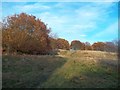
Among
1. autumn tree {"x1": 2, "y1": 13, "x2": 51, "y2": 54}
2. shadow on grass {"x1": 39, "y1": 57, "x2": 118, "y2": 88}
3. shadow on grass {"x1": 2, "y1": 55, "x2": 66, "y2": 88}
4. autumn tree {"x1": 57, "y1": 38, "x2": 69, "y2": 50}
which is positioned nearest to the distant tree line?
autumn tree {"x1": 2, "y1": 13, "x2": 51, "y2": 54}

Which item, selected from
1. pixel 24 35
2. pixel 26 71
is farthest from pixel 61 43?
pixel 26 71

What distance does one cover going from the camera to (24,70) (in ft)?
34.4

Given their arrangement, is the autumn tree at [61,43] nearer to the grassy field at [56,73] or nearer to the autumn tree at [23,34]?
the autumn tree at [23,34]

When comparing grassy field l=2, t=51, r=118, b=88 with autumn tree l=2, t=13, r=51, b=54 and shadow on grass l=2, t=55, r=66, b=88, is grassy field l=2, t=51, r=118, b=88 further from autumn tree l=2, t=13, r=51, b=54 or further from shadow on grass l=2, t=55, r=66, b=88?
autumn tree l=2, t=13, r=51, b=54

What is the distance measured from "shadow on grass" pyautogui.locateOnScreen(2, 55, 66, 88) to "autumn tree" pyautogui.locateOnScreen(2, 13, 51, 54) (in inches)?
212

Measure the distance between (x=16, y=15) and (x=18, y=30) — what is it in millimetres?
1395

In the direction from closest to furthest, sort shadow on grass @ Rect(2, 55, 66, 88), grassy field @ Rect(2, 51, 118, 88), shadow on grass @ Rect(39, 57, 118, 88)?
shadow on grass @ Rect(2, 55, 66, 88) → grassy field @ Rect(2, 51, 118, 88) → shadow on grass @ Rect(39, 57, 118, 88)

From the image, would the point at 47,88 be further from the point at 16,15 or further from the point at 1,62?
the point at 16,15

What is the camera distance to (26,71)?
409 inches

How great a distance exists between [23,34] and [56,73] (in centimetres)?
848

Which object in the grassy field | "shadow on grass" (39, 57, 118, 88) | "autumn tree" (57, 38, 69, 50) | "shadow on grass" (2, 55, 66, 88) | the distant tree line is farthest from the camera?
"autumn tree" (57, 38, 69, 50)

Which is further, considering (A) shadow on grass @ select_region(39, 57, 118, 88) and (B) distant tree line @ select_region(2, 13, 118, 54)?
(B) distant tree line @ select_region(2, 13, 118, 54)

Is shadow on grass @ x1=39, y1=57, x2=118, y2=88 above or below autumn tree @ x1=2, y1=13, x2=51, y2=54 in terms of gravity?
below

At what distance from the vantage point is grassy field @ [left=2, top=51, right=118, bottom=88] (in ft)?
29.2
